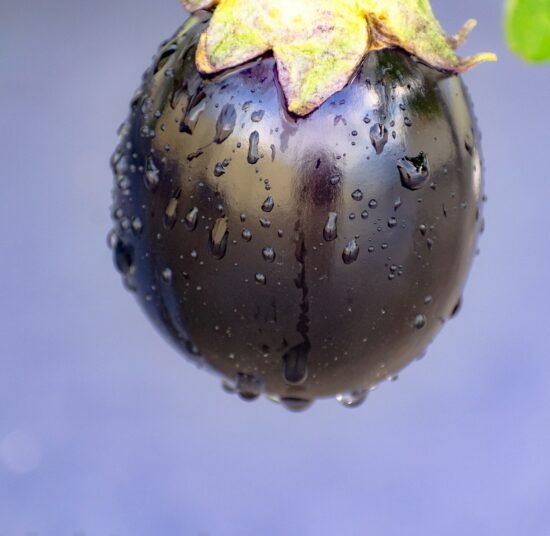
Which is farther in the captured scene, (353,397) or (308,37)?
(353,397)

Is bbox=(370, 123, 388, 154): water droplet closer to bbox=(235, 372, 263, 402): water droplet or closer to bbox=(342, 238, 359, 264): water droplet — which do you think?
bbox=(342, 238, 359, 264): water droplet

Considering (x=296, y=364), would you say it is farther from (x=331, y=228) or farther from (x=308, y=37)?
(x=308, y=37)

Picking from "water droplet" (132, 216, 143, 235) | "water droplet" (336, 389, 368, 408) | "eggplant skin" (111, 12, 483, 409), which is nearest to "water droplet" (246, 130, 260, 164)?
"eggplant skin" (111, 12, 483, 409)

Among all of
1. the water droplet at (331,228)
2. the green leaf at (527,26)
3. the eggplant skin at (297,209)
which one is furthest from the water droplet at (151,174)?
the green leaf at (527,26)

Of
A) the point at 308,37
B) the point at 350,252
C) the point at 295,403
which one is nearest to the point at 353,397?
the point at 295,403

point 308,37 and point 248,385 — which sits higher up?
point 308,37

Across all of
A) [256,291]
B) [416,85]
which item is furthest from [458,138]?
[256,291]

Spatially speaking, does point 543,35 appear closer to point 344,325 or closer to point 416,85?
point 416,85
